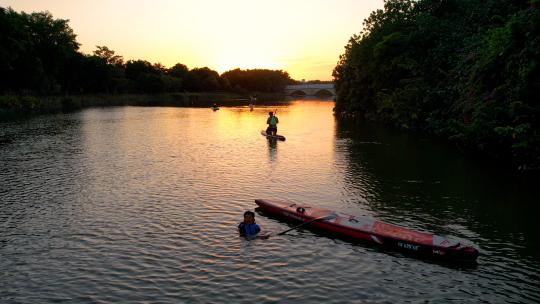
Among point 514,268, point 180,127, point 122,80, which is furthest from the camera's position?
point 122,80

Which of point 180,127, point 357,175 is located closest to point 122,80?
point 180,127

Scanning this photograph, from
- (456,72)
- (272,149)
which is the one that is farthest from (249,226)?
(456,72)

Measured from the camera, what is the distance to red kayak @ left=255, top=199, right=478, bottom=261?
17.2 m

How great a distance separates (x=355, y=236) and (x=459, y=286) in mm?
4853

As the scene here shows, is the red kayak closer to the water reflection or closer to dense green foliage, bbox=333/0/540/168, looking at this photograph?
dense green foliage, bbox=333/0/540/168

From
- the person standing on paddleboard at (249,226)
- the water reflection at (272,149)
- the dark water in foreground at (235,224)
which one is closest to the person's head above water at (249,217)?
the person standing on paddleboard at (249,226)

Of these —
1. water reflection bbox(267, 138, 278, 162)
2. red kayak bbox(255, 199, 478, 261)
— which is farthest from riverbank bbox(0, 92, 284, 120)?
red kayak bbox(255, 199, 478, 261)

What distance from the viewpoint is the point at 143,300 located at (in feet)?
47.1

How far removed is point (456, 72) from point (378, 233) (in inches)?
1353

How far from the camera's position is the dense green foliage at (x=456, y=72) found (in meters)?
30.3

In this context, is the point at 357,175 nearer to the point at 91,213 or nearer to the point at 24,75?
the point at 91,213

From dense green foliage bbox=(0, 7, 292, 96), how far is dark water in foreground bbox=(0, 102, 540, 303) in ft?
199

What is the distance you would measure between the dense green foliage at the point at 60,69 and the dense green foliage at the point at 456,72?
6486cm

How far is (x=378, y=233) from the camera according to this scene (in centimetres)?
1866
